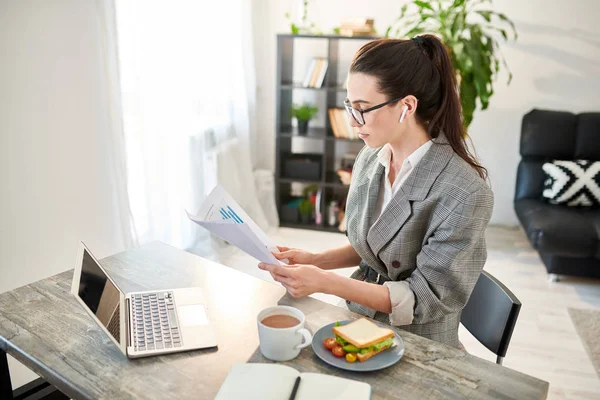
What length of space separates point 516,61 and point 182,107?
2359mm

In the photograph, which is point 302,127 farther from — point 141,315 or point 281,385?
point 281,385

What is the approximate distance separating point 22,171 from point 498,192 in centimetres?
332

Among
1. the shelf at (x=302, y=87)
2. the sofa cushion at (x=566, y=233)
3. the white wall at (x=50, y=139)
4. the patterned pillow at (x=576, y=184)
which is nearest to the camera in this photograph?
the white wall at (x=50, y=139)

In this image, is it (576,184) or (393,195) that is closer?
(393,195)

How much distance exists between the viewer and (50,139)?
7.65 feet

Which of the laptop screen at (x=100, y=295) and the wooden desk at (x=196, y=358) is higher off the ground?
the laptop screen at (x=100, y=295)

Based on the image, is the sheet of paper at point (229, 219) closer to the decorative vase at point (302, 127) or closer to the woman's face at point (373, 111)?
the woman's face at point (373, 111)

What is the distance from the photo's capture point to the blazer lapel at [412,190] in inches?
58.6

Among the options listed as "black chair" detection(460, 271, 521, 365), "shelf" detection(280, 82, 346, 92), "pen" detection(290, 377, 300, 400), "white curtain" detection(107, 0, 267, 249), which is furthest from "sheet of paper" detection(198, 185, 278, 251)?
"shelf" detection(280, 82, 346, 92)

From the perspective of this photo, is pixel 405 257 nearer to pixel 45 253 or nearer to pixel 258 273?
pixel 45 253

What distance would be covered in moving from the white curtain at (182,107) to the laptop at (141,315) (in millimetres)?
1546

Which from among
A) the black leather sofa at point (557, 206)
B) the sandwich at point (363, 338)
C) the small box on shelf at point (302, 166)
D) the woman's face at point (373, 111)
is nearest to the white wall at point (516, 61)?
the black leather sofa at point (557, 206)

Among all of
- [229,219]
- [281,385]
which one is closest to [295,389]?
[281,385]

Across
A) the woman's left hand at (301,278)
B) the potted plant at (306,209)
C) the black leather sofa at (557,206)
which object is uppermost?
the woman's left hand at (301,278)
